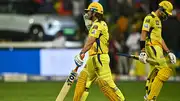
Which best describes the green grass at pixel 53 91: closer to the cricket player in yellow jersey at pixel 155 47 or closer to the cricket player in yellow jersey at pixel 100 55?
the cricket player in yellow jersey at pixel 155 47

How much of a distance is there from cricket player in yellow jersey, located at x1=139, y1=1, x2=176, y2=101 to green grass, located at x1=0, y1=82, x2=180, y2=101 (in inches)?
97.6

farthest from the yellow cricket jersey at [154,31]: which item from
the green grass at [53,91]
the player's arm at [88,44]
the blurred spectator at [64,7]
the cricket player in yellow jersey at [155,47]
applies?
the blurred spectator at [64,7]

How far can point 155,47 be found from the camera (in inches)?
623

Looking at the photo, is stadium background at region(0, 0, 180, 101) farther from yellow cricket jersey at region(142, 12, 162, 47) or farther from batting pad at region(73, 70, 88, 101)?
batting pad at region(73, 70, 88, 101)

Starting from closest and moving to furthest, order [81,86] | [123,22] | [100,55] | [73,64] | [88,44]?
[88,44] < [100,55] < [81,86] < [73,64] < [123,22]

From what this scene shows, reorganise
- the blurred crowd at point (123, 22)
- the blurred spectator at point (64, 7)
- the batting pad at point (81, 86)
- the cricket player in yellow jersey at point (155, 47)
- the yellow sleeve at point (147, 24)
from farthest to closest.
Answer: the blurred spectator at point (64, 7) < the blurred crowd at point (123, 22) < the yellow sleeve at point (147, 24) < the cricket player in yellow jersey at point (155, 47) < the batting pad at point (81, 86)

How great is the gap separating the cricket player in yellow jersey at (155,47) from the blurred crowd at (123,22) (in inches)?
331

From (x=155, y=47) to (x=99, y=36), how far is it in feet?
7.20

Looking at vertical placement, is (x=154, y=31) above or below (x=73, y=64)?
above

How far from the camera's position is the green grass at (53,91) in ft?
60.2

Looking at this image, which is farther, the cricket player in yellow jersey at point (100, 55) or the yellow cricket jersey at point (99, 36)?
the cricket player in yellow jersey at point (100, 55)

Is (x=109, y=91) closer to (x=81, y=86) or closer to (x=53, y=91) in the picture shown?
(x=81, y=86)

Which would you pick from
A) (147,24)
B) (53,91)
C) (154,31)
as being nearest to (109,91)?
(147,24)

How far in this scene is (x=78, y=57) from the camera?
1377 cm
